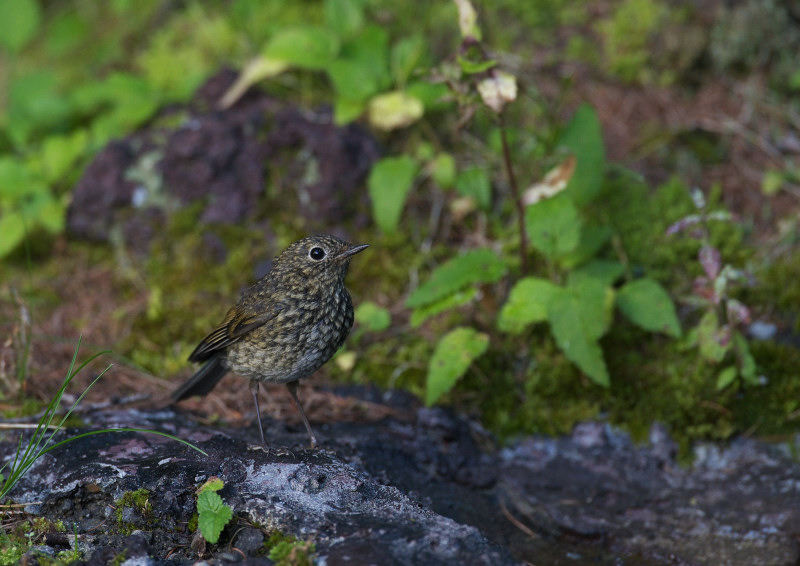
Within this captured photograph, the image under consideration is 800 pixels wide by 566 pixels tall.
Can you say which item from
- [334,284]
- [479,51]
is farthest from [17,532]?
[479,51]

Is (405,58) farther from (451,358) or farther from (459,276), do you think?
A: (451,358)

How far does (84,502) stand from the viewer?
360cm

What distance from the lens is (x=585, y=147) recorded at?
545 cm

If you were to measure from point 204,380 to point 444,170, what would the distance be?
2.57 metres

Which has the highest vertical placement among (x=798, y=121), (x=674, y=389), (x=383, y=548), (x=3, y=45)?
(x=3, y=45)

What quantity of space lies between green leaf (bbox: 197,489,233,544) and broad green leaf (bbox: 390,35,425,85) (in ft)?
13.6

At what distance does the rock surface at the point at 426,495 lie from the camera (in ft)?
10.7

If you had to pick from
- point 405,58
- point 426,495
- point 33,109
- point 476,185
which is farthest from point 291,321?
A: point 33,109

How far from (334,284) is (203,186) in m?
2.69

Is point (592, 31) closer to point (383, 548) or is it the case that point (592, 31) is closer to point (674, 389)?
point (674, 389)

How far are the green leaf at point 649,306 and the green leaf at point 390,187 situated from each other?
1788 millimetres

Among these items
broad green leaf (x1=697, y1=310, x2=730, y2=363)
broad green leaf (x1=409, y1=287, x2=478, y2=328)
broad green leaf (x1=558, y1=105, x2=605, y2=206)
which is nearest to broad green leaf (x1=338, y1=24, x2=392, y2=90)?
broad green leaf (x1=558, y1=105, x2=605, y2=206)

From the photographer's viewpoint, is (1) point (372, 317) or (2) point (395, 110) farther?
(2) point (395, 110)

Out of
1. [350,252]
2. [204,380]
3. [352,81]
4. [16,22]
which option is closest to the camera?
[350,252]
